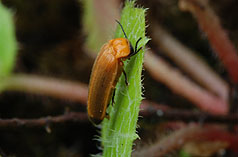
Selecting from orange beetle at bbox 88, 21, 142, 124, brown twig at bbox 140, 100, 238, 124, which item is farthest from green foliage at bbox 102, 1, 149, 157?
brown twig at bbox 140, 100, 238, 124

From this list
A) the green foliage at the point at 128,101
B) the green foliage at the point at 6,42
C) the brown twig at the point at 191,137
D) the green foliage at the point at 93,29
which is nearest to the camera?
the green foliage at the point at 128,101

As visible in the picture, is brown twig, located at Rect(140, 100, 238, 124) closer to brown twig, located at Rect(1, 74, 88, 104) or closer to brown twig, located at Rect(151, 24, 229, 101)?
brown twig, located at Rect(151, 24, 229, 101)

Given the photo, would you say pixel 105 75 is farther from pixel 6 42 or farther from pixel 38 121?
pixel 6 42

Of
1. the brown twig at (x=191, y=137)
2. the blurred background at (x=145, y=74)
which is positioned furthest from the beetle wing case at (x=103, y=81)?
the brown twig at (x=191, y=137)

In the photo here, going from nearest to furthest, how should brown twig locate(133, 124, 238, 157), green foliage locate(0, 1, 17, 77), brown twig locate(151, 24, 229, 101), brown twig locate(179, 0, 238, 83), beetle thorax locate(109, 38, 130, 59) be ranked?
beetle thorax locate(109, 38, 130, 59) → brown twig locate(133, 124, 238, 157) → brown twig locate(179, 0, 238, 83) → green foliage locate(0, 1, 17, 77) → brown twig locate(151, 24, 229, 101)

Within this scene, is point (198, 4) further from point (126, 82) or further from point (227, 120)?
point (126, 82)

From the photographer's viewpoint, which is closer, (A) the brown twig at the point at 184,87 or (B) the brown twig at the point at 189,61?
(A) the brown twig at the point at 184,87

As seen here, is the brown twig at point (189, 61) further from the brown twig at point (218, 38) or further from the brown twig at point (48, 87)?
the brown twig at point (48, 87)

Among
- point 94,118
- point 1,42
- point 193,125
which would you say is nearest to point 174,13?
point 193,125
